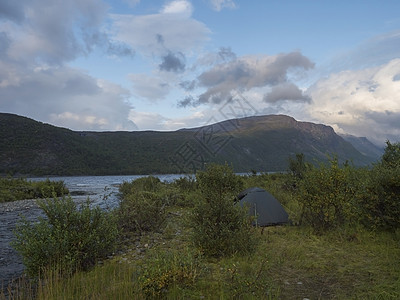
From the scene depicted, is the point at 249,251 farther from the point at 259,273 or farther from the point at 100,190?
the point at 100,190

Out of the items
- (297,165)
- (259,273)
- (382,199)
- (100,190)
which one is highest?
(297,165)

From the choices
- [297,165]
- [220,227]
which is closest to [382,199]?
[220,227]

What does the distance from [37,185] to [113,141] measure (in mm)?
107861

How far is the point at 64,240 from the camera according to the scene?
6.79 metres

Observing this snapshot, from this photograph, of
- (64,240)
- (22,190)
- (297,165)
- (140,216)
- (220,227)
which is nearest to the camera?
(64,240)

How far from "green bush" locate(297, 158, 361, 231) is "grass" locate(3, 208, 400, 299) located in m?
0.92

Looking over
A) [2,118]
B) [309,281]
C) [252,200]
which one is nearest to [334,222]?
[252,200]

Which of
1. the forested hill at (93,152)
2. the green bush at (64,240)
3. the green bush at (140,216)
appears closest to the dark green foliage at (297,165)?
the green bush at (140,216)

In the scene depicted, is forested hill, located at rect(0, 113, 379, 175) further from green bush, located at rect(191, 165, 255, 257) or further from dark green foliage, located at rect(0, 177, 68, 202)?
green bush, located at rect(191, 165, 255, 257)

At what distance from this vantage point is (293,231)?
34.3 feet

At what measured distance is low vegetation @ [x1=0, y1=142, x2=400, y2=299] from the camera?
212 inches

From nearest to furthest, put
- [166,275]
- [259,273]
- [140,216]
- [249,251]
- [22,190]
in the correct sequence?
[166,275], [259,273], [249,251], [140,216], [22,190]

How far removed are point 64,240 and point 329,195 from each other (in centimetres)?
841

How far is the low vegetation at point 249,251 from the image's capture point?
5379mm
